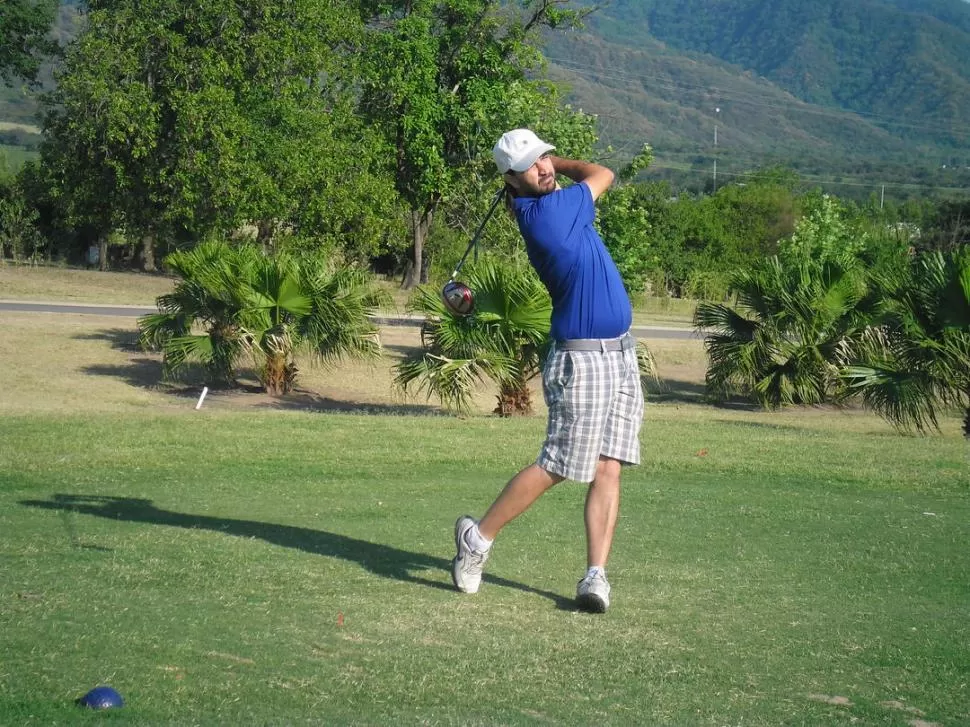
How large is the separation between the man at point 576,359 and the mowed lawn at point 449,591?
16.3 inches

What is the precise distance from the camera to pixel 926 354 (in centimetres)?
1439

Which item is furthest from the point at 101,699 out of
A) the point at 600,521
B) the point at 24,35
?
the point at 24,35

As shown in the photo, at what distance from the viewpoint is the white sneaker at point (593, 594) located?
5.28 metres

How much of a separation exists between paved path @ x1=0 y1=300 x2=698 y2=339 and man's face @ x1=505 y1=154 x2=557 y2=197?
21156mm

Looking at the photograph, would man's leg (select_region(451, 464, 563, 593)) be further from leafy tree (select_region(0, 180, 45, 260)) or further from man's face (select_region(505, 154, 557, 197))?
leafy tree (select_region(0, 180, 45, 260))

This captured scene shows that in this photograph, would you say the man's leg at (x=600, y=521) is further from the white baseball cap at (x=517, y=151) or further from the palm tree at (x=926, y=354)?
the palm tree at (x=926, y=354)

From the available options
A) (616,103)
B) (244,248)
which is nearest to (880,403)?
(244,248)

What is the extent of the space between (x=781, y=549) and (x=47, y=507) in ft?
13.8

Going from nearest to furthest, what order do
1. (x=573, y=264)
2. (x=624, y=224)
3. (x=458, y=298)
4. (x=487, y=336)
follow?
(x=573, y=264) < (x=458, y=298) < (x=487, y=336) < (x=624, y=224)

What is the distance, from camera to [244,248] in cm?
1861

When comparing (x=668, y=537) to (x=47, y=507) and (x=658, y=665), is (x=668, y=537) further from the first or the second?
(x=47, y=507)

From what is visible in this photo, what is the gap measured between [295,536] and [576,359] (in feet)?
7.06

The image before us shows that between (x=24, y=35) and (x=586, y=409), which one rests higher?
(x=24, y=35)

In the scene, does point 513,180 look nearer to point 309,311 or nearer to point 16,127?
point 309,311
